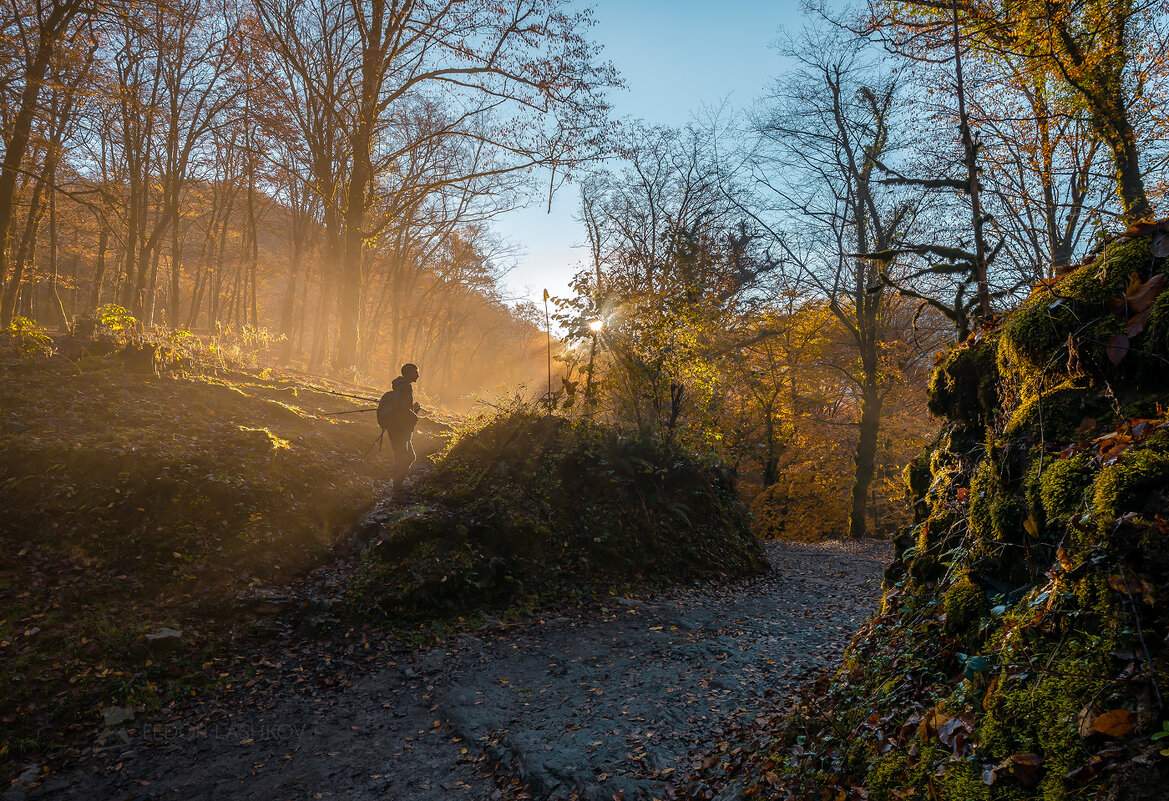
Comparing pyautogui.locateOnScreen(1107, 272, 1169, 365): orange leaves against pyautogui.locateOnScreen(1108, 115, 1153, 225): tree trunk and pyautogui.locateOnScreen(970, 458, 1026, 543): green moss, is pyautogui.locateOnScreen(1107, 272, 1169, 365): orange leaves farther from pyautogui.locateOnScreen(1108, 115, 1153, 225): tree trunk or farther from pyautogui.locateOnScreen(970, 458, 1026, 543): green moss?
pyautogui.locateOnScreen(1108, 115, 1153, 225): tree trunk

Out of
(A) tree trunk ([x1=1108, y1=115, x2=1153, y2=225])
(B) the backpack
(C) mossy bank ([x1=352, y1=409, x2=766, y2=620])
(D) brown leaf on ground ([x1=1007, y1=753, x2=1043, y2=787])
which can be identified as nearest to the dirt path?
(C) mossy bank ([x1=352, y1=409, x2=766, y2=620])

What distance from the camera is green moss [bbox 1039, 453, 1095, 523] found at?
251cm

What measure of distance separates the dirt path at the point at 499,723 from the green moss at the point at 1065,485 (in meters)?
3.25

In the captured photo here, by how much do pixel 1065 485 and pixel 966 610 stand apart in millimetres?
851

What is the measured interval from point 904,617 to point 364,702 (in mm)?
5047

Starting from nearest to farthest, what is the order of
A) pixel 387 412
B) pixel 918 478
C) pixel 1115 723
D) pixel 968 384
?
pixel 1115 723 < pixel 968 384 < pixel 918 478 < pixel 387 412

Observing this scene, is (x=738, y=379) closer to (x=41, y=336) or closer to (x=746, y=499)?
(x=746, y=499)

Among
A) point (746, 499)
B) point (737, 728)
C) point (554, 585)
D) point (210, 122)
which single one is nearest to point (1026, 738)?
point (737, 728)

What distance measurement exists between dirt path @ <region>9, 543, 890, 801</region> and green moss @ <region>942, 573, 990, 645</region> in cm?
244

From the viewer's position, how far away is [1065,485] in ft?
8.45

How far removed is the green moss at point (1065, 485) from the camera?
2.51 meters

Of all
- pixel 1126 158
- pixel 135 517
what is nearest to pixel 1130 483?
pixel 135 517

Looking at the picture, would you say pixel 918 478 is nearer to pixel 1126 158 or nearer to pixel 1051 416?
pixel 1051 416

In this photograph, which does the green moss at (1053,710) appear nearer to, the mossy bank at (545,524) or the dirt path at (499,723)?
the dirt path at (499,723)
